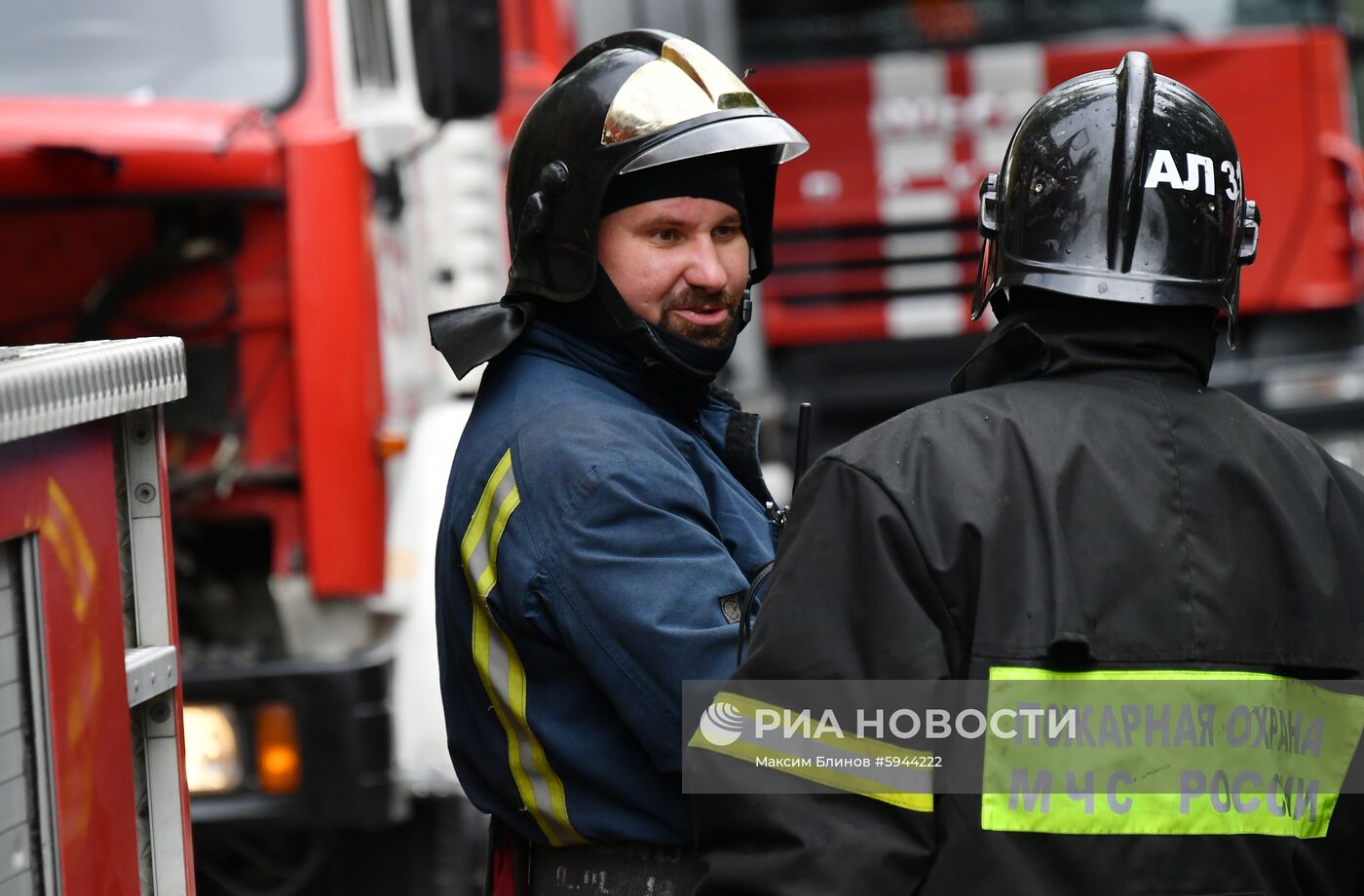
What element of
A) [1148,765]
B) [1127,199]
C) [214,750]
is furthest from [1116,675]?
[214,750]

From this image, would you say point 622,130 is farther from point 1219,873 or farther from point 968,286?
point 968,286

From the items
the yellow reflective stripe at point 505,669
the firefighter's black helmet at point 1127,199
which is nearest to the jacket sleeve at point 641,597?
the yellow reflective stripe at point 505,669

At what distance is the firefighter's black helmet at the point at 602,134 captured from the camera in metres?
2.63

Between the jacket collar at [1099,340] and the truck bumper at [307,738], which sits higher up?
the jacket collar at [1099,340]

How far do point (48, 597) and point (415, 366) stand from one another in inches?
111

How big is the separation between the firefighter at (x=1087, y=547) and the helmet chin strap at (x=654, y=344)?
2.22ft

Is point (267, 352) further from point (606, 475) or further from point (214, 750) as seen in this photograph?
point (606, 475)

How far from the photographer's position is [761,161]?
9.63ft

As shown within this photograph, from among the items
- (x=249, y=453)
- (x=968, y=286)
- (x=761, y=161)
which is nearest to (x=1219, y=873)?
Answer: (x=761, y=161)

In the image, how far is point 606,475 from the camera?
234 centimetres

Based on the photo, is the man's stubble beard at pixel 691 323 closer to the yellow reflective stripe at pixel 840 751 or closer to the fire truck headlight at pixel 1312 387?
the yellow reflective stripe at pixel 840 751

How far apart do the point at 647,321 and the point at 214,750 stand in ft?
6.69

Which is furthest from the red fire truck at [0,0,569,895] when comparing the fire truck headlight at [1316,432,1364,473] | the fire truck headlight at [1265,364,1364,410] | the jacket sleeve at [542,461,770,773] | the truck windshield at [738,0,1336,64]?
the fire truck headlight at [1316,432,1364,473]

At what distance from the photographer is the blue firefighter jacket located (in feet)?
7.47
